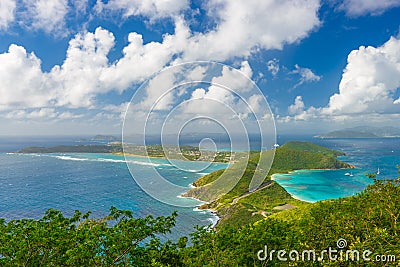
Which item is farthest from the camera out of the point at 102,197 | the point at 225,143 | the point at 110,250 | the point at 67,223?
the point at 102,197

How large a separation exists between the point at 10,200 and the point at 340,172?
63.8m

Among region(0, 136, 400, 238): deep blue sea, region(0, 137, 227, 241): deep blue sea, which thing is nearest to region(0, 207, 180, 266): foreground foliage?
region(0, 137, 227, 241): deep blue sea

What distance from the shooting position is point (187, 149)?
4.88 m

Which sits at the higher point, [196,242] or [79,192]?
[196,242]

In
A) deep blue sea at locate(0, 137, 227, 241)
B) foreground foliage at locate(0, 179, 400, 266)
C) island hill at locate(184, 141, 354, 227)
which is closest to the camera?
foreground foliage at locate(0, 179, 400, 266)

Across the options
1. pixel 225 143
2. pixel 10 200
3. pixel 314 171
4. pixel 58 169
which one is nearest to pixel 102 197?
pixel 10 200

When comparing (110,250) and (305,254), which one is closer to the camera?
(305,254)

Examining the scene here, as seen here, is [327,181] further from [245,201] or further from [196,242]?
[196,242]

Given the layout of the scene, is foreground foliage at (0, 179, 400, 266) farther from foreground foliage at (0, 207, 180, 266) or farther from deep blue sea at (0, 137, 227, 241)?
deep blue sea at (0, 137, 227, 241)

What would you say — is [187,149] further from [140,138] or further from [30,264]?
[30,264]

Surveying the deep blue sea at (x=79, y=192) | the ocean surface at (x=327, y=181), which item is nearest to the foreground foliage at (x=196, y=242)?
the deep blue sea at (x=79, y=192)

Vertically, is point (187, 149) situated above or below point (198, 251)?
above

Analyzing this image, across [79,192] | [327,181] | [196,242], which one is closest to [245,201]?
[79,192]

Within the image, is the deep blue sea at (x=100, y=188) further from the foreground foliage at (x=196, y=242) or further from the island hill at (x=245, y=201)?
the foreground foliage at (x=196, y=242)
